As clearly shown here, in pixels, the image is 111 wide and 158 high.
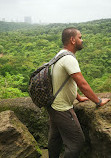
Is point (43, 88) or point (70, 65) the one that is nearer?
point (70, 65)

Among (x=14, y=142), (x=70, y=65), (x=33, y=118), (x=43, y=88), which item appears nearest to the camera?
(x=70, y=65)

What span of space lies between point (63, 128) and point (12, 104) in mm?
1217

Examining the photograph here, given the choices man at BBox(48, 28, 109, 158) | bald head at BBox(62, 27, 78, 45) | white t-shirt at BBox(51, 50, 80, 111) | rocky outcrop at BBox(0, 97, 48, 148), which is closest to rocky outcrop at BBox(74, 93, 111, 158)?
man at BBox(48, 28, 109, 158)

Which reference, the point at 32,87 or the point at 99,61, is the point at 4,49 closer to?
the point at 99,61

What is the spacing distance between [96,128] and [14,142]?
3.56 ft

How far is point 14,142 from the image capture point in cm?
238

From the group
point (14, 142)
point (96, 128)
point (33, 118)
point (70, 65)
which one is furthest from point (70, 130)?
point (33, 118)

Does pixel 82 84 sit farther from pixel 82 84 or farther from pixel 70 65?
pixel 70 65

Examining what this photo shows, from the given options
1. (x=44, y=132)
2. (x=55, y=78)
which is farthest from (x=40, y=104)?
(x=44, y=132)

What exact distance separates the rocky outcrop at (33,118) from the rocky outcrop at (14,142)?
38 centimetres

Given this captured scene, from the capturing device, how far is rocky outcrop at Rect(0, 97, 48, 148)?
285 cm

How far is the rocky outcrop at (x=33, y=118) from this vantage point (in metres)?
2.85

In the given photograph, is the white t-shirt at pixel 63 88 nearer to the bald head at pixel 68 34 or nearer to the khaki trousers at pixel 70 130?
the khaki trousers at pixel 70 130

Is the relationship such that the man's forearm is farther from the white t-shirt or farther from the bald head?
the bald head
